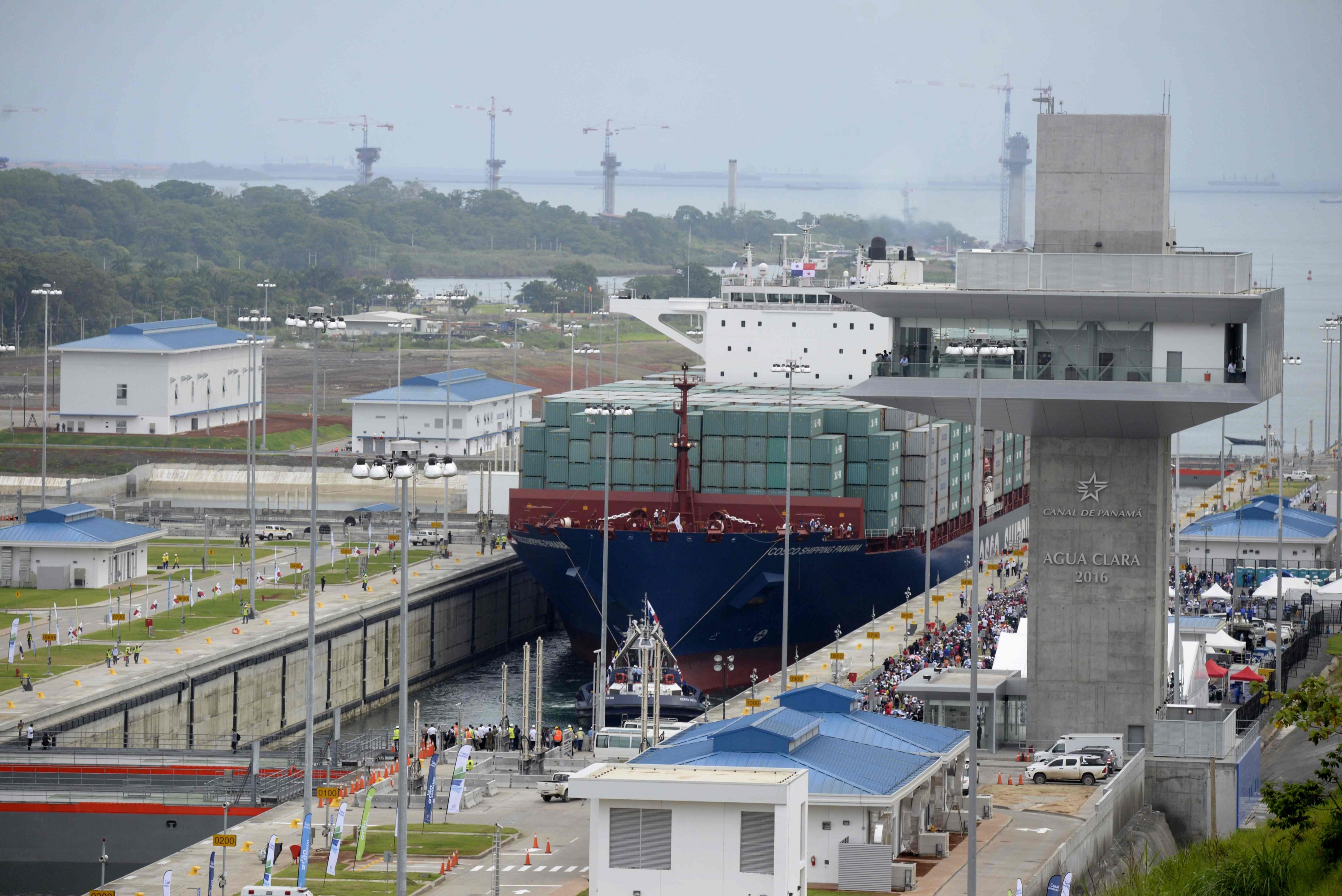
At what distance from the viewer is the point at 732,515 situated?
78250 mm

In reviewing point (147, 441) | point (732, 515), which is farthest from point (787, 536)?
point (147, 441)

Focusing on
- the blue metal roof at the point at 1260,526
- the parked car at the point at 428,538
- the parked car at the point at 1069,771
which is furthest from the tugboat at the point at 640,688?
the parked car at the point at 428,538

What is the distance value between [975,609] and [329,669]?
37973mm

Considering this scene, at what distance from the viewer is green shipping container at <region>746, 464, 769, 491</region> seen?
80.0m

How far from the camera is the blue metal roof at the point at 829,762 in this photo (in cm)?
3831

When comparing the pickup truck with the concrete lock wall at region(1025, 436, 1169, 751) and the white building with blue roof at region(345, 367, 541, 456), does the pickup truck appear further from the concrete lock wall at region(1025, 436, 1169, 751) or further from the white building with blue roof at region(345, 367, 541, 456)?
the white building with blue roof at region(345, 367, 541, 456)

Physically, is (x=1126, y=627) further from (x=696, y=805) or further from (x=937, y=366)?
(x=696, y=805)

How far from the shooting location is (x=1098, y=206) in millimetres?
49312

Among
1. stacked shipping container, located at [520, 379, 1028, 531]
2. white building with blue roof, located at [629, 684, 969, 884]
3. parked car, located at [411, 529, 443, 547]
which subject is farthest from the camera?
parked car, located at [411, 529, 443, 547]

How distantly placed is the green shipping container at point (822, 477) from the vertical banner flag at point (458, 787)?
33.8 m

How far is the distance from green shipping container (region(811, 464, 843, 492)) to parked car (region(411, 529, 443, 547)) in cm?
2331

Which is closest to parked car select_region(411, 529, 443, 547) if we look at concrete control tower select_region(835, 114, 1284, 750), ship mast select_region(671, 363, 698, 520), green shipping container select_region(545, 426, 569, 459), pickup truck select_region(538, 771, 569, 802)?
green shipping container select_region(545, 426, 569, 459)

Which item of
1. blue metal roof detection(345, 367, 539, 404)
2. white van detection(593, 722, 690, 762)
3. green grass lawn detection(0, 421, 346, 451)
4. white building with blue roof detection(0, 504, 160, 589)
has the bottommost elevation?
white van detection(593, 722, 690, 762)

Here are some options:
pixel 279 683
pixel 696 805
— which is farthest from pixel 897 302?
pixel 279 683
